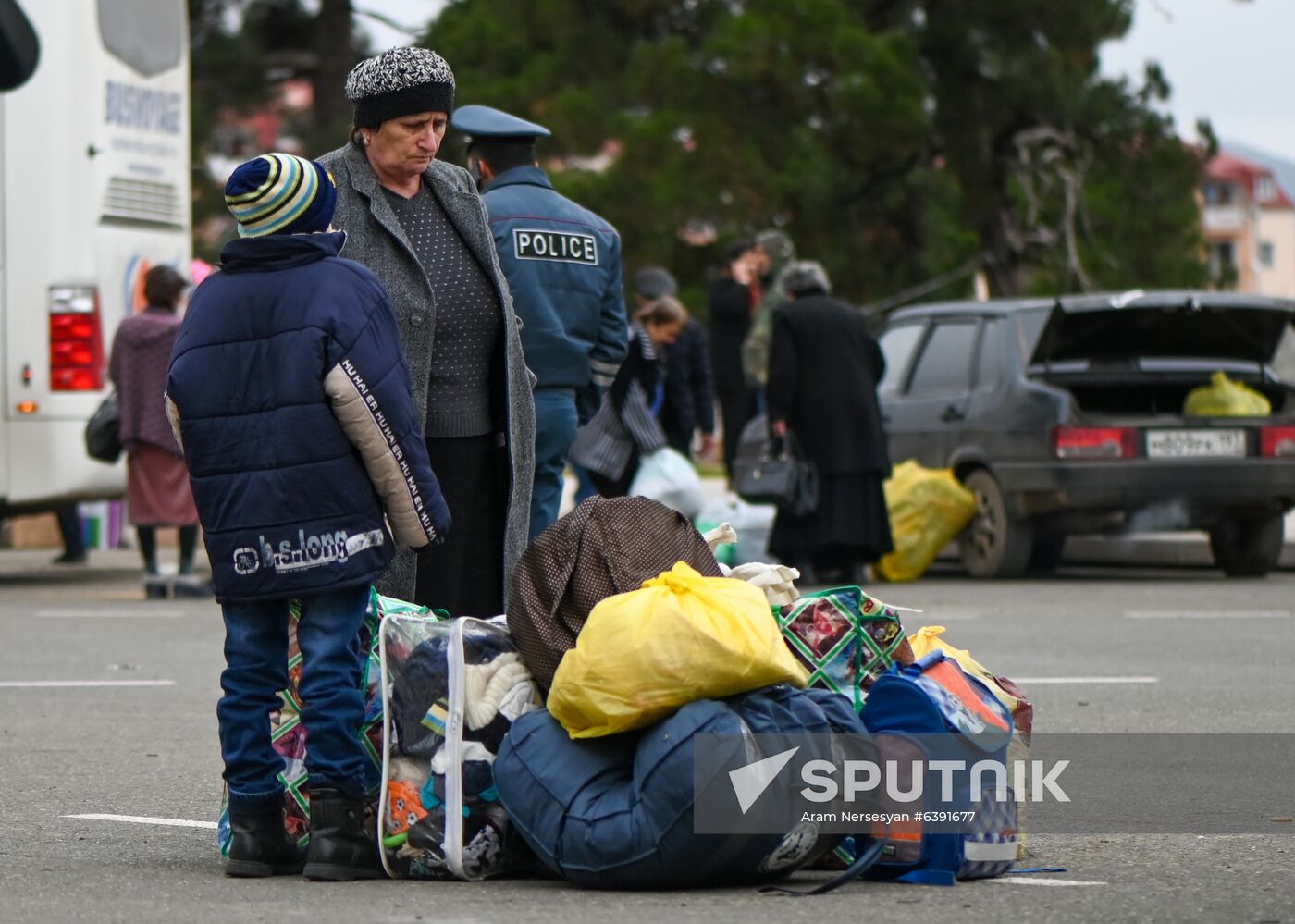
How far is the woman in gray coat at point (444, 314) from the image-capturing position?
5.87m

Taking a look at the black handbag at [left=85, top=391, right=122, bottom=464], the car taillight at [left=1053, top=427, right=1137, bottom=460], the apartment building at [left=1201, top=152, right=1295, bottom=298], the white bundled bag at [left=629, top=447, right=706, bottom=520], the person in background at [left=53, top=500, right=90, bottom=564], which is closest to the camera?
the white bundled bag at [left=629, top=447, right=706, bottom=520]

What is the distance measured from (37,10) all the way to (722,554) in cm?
498

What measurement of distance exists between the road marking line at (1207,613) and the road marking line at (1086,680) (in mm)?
2625

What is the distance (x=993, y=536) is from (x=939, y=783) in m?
9.24

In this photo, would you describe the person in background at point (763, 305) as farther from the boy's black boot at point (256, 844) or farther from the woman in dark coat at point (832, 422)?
the boy's black boot at point (256, 844)

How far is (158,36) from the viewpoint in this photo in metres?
14.8

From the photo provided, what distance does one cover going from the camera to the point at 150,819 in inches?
238

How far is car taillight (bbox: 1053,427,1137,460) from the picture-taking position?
1341 cm

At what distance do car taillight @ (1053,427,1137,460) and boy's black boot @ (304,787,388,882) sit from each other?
28.7 feet

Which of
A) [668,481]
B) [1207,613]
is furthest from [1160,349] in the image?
[668,481]

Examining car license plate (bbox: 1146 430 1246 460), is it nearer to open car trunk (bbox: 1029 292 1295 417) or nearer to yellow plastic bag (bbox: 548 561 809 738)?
open car trunk (bbox: 1029 292 1295 417)

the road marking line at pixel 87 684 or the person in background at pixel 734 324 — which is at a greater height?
the person in background at pixel 734 324

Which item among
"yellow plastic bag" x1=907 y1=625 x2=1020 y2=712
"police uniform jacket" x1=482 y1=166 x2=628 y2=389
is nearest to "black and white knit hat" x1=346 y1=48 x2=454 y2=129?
"police uniform jacket" x1=482 y1=166 x2=628 y2=389
